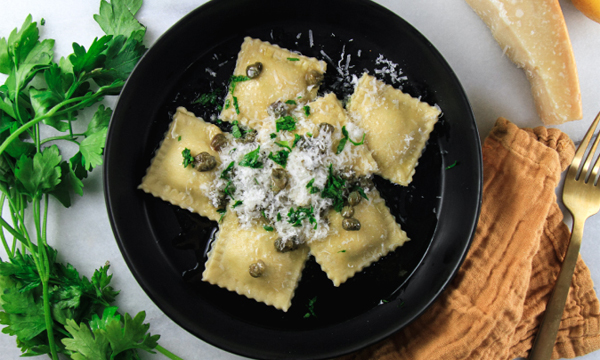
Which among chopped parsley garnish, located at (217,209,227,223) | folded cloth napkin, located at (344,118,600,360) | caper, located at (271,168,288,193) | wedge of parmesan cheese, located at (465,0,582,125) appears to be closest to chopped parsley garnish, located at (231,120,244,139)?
caper, located at (271,168,288,193)

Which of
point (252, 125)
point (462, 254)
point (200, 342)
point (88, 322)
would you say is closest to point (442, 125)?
point (462, 254)

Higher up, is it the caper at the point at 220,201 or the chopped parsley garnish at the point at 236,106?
the chopped parsley garnish at the point at 236,106

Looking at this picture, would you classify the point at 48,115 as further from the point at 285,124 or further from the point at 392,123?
the point at 392,123

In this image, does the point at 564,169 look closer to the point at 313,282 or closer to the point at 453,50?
the point at 453,50

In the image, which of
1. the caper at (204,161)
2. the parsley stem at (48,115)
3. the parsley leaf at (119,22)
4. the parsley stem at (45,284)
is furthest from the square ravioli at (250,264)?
the parsley leaf at (119,22)

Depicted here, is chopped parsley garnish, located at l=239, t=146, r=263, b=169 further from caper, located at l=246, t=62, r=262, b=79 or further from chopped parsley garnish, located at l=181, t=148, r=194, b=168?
caper, located at l=246, t=62, r=262, b=79

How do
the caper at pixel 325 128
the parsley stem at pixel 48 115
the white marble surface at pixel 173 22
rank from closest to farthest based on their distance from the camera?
the parsley stem at pixel 48 115
the caper at pixel 325 128
the white marble surface at pixel 173 22

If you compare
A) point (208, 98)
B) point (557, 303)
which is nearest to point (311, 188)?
point (208, 98)

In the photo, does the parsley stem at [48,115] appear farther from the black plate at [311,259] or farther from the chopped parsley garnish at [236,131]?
the chopped parsley garnish at [236,131]
